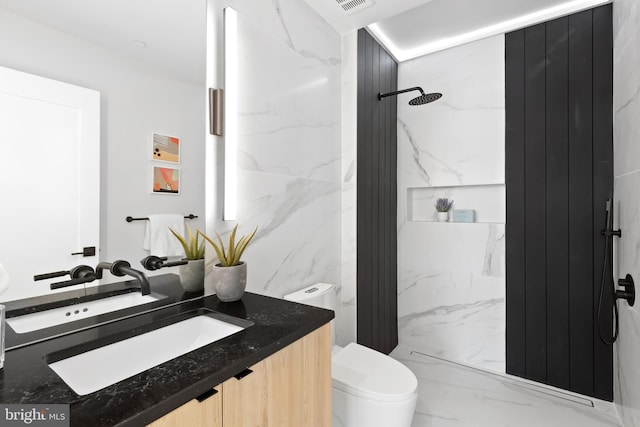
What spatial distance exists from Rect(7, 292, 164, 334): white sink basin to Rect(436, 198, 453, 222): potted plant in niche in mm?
2126

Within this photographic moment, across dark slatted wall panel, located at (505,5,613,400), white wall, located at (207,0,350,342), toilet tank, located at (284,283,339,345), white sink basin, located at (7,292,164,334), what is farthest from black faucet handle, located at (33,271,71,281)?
dark slatted wall panel, located at (505,5,613,400)

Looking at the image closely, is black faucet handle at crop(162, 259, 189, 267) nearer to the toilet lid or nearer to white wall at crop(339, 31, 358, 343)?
the toilet lid

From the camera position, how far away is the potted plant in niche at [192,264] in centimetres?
125

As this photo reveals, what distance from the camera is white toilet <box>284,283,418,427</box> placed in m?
1.33

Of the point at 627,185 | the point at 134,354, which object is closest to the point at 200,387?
the point at 134,354

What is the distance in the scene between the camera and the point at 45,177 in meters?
0.88

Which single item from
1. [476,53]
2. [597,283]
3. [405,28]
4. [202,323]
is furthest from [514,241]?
[202,323]

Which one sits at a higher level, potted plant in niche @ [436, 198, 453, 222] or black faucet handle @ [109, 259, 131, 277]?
potted plant in niche @ [436, 198, 453, 222]

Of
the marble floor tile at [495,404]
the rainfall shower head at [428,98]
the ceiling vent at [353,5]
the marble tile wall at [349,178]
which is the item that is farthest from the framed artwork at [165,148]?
the marble floor tile at [495,404]

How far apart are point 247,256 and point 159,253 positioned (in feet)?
1.30

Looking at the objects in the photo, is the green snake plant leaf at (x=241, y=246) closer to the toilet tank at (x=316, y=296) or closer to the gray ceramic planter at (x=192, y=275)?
the gray ceramic planter at (x=192, y=275)

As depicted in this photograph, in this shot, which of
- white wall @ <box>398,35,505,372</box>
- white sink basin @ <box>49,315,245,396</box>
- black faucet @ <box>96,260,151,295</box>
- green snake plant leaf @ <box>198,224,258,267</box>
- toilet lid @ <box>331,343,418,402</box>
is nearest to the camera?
white sink basin @ <box>49,315,245,396</box>

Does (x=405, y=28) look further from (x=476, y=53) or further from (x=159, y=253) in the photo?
(x=159, y=253)

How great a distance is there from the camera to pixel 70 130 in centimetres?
93
